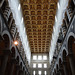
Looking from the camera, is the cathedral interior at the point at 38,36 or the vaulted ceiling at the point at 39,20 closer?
the cathedral interior at the point at 38,36

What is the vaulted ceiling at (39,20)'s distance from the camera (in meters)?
23.3

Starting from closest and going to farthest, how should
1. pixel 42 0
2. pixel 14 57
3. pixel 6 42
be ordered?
pixel 6 42, pixel 14 57, pixel 42 0

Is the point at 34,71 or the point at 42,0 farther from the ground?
the point at 42,0

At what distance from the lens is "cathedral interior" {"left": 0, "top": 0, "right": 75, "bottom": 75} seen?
14752 mm

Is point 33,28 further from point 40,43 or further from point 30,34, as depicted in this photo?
point 40,43

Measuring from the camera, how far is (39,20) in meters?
26.8

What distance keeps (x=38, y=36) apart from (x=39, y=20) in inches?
257

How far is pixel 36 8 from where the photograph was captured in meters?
24.1

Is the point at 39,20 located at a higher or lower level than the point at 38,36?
→ higher

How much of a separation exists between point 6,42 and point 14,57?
3.63 m

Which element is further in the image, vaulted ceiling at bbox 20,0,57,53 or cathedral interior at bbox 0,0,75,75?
vaulted ceiling at bbox 20,0,57,53

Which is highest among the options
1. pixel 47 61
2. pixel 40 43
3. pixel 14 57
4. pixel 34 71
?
pixel 40 43

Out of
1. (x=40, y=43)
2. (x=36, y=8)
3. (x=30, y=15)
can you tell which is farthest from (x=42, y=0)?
(x=40, y=43)

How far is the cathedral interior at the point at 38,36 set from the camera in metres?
14.8
